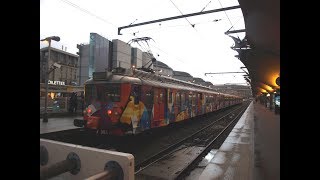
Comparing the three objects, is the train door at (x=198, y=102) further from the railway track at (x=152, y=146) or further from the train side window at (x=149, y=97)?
the train side window at (x=149, y=97)

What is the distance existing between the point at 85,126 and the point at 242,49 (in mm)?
6659

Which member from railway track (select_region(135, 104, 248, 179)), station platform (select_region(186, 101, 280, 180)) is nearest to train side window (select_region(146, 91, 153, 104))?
railway track (select_region(135, 104, 248, 179))

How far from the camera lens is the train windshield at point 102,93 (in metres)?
10.2

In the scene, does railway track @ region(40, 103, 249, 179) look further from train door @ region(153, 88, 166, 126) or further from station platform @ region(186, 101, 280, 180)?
train door @ region(153, 88, 166, 126)

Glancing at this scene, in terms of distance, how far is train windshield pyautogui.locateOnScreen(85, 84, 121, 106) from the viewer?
10.2m

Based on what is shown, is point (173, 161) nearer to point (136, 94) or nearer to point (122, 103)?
point (122, 103)

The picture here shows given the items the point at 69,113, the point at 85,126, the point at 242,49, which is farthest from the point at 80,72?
the point at 242,49

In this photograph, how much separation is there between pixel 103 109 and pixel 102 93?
2.23 ft

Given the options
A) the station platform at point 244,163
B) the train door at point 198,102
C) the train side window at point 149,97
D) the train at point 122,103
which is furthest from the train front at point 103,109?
the train door at point 198,102
